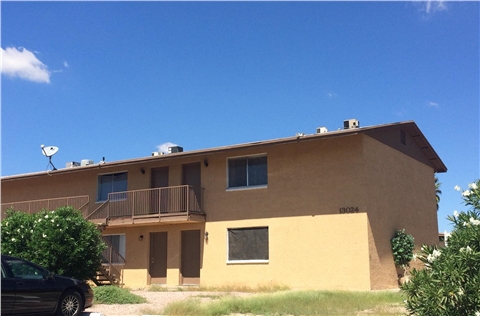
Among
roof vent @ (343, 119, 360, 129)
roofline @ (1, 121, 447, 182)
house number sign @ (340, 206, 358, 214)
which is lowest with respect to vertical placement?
house number sign @ (340, 206, 358, 214)

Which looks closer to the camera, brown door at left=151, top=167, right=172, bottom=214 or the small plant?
the small plant

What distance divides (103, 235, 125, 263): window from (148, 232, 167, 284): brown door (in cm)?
144

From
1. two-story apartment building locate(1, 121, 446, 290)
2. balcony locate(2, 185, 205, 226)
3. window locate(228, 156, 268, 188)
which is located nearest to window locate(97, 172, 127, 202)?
two-story apartment building locate(1, 121, 446, 290)

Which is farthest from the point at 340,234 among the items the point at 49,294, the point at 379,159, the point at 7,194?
the point at 7,194

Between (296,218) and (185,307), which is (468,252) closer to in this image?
(185,307)

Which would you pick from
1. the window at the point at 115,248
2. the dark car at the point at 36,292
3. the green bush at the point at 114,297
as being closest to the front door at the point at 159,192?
the window at the point at 115,248

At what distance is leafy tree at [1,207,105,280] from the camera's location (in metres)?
17.0

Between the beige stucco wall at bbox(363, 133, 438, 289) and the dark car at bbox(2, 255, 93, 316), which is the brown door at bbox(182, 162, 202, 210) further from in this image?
the dark car at bbox(2, 255, 93, 316)

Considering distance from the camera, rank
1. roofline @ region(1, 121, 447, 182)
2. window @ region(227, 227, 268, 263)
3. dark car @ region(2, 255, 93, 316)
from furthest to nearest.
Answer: window @ region(227, 227, 268, 263) < roofline @ region(1, 121, 447, 182) < dark car @ region(2, 255, 93, 316)

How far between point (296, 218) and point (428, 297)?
12543 millimetres

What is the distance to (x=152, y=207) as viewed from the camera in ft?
71.9

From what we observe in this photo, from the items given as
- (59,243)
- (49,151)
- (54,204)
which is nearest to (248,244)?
(59,243)

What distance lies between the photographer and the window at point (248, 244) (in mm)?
19938

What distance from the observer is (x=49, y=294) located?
37.2 ft
